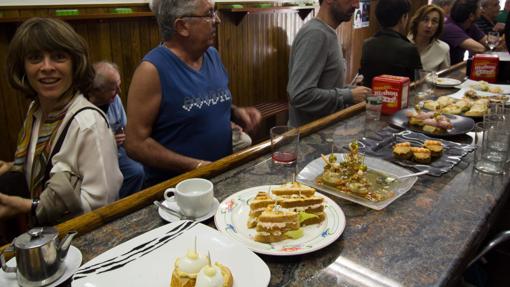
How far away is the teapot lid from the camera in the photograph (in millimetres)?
774

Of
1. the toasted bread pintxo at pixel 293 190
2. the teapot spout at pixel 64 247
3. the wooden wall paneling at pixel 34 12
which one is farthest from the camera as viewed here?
the wooden wall paneling at pixel 34 12

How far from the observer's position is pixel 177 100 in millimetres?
1651

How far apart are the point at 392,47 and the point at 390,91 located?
0.75 meters

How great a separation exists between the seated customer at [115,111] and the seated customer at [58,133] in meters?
0.66

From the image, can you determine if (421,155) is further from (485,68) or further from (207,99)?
(485,68)

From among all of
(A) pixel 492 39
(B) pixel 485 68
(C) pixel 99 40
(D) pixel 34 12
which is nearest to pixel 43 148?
(D) pixel 34 12

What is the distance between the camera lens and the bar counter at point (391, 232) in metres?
0.84

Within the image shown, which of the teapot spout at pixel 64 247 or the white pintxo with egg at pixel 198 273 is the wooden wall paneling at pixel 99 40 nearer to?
the teapot spout at pixel 64 247

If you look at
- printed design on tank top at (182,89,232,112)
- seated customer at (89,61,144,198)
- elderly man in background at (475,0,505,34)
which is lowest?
seated customer at (89,61,144,198)

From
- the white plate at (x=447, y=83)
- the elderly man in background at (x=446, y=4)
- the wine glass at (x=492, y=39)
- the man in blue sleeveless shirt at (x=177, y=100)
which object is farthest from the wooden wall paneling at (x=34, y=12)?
the elderly man in background at (x=446, y=4)

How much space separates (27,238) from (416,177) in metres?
1.05

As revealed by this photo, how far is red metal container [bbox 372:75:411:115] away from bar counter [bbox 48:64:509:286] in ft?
1.95

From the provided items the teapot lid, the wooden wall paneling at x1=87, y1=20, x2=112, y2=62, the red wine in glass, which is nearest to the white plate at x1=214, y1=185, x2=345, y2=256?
the red wine in glass

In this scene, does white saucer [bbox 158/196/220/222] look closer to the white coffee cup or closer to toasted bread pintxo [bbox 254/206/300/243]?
the white coffee cup
